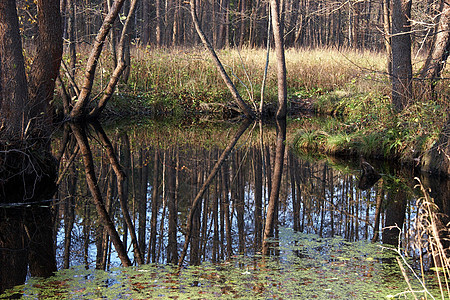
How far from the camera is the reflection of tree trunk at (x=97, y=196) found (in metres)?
5.02

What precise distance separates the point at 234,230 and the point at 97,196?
7.94 ft

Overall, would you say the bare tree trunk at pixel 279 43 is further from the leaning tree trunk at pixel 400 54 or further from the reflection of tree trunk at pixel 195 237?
the reflection of tree trunk at pixel 195 237

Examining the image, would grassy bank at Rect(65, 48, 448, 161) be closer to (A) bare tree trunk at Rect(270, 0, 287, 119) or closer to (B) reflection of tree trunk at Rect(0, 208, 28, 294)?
(A) bare tree trunk at Rect(270, 0, 287, 119)

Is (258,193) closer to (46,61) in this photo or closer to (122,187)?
(122,187)

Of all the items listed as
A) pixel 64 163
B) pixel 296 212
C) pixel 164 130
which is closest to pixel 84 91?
pixel 164 130

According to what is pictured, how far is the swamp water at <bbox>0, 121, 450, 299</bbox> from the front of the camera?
397 cm

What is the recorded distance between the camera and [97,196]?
718 centimetres

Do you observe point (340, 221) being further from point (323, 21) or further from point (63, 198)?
point (323, 21)

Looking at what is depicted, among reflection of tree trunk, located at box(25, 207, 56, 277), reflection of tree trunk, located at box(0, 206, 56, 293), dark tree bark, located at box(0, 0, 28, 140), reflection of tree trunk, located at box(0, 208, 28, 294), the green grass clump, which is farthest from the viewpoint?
the green grass clump

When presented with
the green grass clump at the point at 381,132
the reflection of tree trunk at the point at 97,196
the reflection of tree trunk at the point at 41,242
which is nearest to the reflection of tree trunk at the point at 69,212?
the reflection of tree trunk at the point at 41,242

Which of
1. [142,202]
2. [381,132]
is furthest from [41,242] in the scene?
[381,132]

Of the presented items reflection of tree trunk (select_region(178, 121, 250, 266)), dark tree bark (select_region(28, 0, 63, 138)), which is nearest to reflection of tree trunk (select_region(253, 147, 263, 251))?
reflection of tree trunk (select_region(178, 121, 250, 266))

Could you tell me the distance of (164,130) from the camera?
14.4m

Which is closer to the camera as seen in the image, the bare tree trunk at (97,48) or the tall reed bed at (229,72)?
the bare tree trunk at (97,48)
